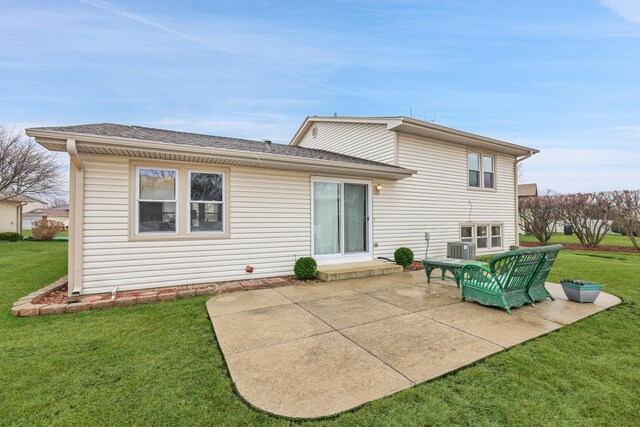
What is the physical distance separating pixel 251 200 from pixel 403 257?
447cm

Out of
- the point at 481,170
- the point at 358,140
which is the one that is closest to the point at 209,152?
the point at 358,140

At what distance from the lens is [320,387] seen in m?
2.44

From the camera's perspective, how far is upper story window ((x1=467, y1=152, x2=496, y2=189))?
10.6 m

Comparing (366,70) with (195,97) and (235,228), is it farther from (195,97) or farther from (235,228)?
(235,228)

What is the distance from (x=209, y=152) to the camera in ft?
18.4

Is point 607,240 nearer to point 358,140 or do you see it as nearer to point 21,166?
point 358,140

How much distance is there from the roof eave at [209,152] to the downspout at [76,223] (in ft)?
1.62

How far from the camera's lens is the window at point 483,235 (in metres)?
10.5

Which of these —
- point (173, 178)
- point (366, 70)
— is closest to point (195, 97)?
point (366, 70)

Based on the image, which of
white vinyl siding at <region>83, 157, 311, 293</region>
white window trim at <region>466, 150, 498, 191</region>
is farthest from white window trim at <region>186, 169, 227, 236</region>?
white window trim at <region>466, 150, 498, 191</region>

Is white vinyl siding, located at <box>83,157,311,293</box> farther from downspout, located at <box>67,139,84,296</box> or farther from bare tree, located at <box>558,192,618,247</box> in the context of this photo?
bare tree, located at <box>558,192,618,247</box>

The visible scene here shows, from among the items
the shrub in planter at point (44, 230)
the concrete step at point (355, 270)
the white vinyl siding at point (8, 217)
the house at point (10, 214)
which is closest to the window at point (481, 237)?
the concrete step at point (355, 270)

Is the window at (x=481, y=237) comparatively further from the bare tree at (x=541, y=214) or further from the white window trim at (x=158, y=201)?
the white window trim at (x=158, y=201)

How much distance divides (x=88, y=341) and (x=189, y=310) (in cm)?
132
